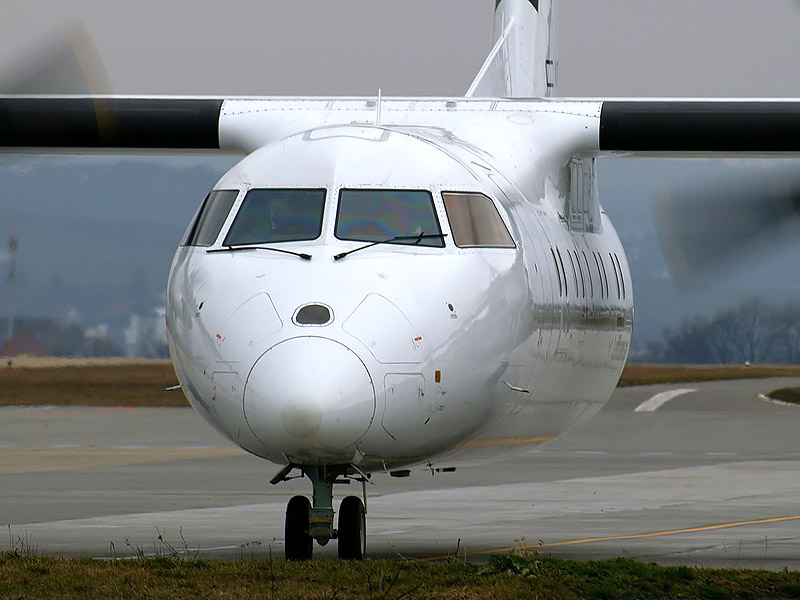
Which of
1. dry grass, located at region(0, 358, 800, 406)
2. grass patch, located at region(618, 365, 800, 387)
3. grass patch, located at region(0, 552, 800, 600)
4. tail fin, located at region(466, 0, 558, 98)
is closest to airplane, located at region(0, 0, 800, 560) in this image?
grass patch, located at region(0, 552, 800, 600)

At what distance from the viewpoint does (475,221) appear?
12109 millimetres

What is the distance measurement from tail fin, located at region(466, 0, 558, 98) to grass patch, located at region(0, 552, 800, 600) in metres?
9.13

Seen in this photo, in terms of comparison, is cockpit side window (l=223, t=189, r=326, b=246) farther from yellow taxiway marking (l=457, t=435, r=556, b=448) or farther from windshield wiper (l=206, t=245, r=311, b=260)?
yellow taxiway marking (l=457, t=435, r=556, b=448)

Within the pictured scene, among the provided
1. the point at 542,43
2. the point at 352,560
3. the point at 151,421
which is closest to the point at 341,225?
the point at 352,560

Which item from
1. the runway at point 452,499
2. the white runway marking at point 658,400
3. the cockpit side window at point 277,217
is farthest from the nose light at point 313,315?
the white runway marking at point 658,400

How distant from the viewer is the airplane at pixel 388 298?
10.6 m

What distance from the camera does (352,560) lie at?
464 inches

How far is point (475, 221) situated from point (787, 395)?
44.0 metres

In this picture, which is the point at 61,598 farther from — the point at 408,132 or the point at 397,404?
the point at 408,132

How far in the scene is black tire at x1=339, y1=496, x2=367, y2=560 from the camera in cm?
1194

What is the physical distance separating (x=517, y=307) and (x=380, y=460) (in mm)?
1694

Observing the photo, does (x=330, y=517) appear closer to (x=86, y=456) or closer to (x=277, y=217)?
(x=277, y=217)

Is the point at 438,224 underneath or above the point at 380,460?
above

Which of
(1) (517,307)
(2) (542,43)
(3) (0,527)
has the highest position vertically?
(2) (542,43)
